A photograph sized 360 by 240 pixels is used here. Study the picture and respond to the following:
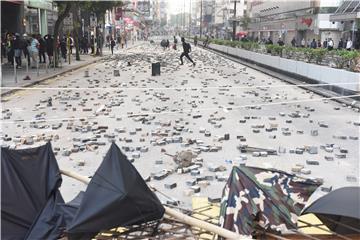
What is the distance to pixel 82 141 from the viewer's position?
32.9 ft

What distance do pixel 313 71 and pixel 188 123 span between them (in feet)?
35.8

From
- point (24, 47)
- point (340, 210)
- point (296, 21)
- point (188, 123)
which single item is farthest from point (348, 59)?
point (296, 21)

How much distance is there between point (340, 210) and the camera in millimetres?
3914

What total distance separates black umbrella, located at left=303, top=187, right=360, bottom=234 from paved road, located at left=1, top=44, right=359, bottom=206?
2671mm

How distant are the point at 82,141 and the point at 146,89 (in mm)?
9281

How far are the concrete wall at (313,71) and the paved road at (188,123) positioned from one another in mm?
1161

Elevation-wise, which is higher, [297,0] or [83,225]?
[297,0]

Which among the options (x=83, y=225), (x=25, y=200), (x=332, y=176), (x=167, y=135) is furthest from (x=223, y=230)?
(x=167, y=135)

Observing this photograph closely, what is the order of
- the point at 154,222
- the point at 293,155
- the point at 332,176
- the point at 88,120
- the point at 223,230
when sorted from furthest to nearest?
the point at 88,120
the point at 293,155
the point at 332,176
the point at 154,222
the point at 223,230

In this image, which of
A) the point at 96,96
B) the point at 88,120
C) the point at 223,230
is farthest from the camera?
the point at 96,96

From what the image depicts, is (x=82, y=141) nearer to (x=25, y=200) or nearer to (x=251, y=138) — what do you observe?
A: (x=251, y=138)

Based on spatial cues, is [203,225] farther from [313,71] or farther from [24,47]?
[24,47]

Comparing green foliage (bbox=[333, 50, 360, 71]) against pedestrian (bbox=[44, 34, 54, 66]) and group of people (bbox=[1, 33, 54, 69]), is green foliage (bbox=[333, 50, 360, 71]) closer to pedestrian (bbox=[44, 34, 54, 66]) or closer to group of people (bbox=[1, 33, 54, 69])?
group of people (bbox=[1, 33, 54, 69])

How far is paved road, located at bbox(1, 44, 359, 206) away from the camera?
8.42 meters
